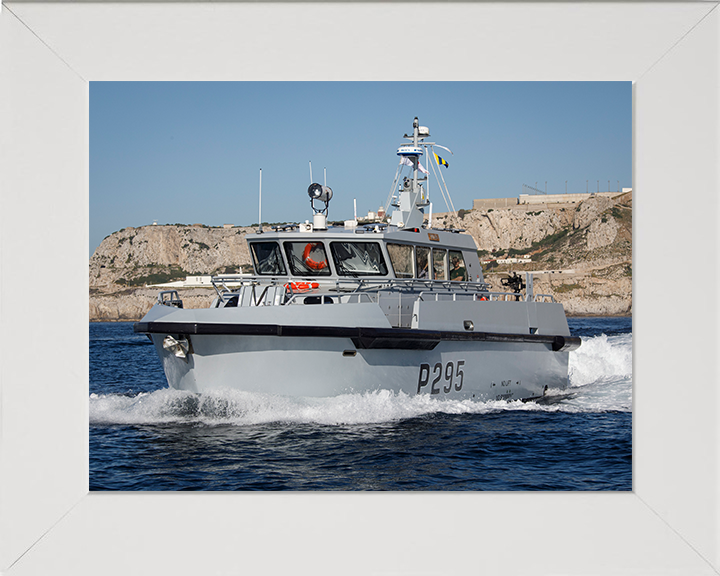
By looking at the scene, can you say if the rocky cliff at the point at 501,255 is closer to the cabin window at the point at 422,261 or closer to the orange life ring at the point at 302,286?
the cabin window at the point at 422,261

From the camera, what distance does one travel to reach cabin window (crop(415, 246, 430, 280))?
9.44 meters

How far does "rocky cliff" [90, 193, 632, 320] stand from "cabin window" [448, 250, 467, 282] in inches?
1501

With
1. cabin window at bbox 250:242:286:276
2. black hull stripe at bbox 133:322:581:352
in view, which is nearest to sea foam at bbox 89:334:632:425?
black hull stripe at bbox 133:322:581:352

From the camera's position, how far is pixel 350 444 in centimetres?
694

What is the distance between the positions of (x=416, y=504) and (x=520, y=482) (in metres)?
1.57

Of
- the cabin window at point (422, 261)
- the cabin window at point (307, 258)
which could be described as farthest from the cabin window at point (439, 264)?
the cabin window at point (307, 258)

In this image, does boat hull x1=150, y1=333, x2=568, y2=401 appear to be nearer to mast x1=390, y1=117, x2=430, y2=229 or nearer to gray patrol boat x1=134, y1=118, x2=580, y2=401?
gray patrol boat x1=134, y1=118, x2=580, y2=401

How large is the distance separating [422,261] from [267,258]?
6.55ft

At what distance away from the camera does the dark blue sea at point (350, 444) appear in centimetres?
602

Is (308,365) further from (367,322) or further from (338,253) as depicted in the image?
(338,253)

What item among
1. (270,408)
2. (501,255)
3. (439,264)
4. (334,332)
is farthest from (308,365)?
(501,255)
